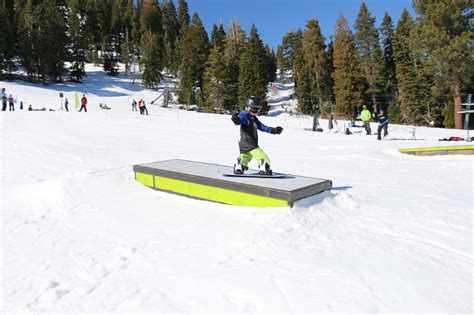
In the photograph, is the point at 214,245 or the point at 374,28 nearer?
the point at 214,245

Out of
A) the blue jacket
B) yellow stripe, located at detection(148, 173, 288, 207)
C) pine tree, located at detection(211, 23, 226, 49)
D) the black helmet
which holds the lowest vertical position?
yellow stripe, located at detection(148, 173, 288, 207)

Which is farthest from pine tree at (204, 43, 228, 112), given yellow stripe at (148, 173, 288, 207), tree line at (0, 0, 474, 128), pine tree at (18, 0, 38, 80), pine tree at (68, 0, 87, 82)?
yellow stripe at (148, 173, 288, 207)

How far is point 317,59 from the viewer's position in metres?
55.3

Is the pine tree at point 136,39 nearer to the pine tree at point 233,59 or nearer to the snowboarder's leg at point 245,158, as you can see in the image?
the pine tree at point 233,59

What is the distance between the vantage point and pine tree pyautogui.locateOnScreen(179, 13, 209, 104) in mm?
56406

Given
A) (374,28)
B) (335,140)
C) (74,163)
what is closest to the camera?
(74,163)

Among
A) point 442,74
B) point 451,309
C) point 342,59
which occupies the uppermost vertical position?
point 342,59

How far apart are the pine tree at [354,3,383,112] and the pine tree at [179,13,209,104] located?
83.5 feet

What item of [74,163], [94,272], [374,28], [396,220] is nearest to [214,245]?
[94,272]

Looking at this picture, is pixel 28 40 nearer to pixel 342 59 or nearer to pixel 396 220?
pixel 342 59

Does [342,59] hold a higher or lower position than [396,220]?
higher

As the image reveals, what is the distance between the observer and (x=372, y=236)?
4.87 meters

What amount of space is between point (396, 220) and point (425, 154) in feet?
27.6

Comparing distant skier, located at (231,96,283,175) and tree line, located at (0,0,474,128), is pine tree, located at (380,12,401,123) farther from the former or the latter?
distant skier, located at (231,96,283,175)
